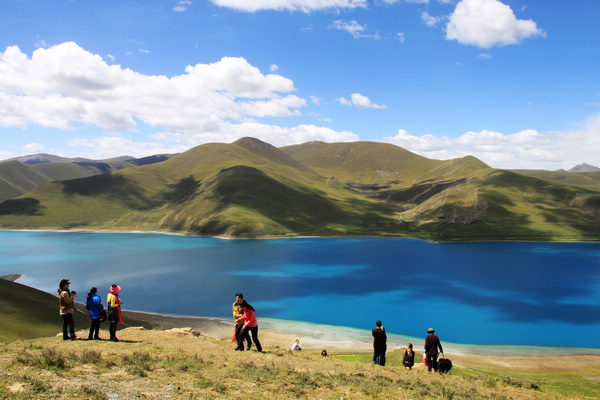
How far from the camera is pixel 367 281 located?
10294 centimetres

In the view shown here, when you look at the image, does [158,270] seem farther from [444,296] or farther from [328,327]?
[444,296]

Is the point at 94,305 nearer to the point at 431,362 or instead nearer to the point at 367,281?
the point at 431,362

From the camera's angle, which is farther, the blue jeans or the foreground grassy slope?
the blue jeans

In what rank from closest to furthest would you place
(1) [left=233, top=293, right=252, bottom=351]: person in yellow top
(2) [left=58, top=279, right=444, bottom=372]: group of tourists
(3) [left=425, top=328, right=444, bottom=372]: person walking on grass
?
(1) [left=233, top=293, right=252, bottom=351]: person in yellow top, (2) [left=58, top=279, right=444, bottom=372]: group of tourists, (3) [left=425, top=328, right=444, bottom=372]: person walking on grass

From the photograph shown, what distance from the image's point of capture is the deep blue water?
225 ft

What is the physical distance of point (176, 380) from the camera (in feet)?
57.4

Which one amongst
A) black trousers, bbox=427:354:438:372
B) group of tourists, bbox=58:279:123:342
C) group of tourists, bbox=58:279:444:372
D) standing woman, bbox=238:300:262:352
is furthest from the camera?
black trousers, bbox=427:354:438:372

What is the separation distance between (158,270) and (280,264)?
4037 cm

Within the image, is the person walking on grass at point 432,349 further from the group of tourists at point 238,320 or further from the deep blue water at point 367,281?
the deep blue water at point 367,281

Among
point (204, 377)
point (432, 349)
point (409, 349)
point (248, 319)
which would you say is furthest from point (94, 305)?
point (432, 349)

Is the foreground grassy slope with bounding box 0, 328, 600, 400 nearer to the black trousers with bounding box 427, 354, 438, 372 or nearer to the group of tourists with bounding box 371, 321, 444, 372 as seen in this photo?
the black trousers with bounding box 427, 354, 438, 372

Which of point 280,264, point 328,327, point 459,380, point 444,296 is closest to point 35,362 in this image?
point 459,380

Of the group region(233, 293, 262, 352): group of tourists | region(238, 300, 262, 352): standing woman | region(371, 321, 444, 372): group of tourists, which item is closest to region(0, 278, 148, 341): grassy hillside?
region(233, 293, 262, 352): group of tourists

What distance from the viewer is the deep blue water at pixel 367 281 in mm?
68500
